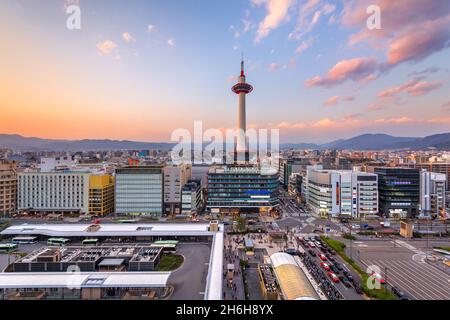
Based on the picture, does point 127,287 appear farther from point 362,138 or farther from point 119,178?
point 362,138

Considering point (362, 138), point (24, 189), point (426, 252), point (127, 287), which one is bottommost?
point (426, 252)

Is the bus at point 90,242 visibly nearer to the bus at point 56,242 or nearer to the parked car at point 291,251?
the bus at point 56,242

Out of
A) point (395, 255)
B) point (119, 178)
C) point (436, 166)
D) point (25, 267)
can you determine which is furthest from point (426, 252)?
point (436, 166)

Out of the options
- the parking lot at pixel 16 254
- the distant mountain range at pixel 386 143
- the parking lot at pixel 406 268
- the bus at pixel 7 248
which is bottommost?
the parking lot at pixel 406 268

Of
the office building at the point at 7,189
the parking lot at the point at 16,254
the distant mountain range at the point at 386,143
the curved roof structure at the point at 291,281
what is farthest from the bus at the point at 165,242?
the distant mountain range at the point at 386,143

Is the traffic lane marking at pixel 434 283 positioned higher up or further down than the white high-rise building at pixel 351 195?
further down

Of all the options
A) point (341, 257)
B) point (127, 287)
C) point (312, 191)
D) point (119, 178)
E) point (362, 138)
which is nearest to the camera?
point (127, 287)

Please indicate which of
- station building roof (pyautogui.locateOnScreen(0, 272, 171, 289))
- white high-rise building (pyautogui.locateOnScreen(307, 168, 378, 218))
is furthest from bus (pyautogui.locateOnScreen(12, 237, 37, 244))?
white high-rise building (pyautogui.locateOnScreen(307, 168, 378, 218))
